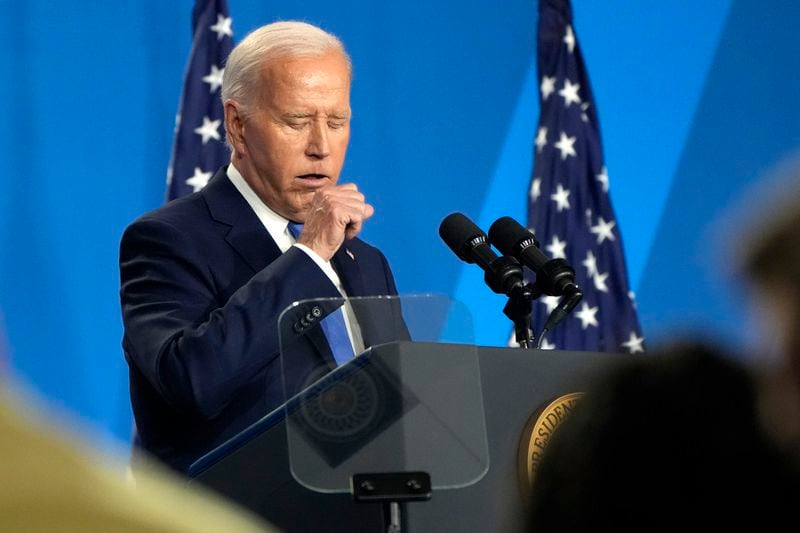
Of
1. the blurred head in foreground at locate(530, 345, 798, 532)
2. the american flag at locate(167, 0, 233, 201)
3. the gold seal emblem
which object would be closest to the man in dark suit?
the gold seal emblem

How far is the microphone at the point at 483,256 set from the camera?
268cm

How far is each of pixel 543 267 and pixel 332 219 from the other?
→ 2.01 feet

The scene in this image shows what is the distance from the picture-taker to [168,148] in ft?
18.5

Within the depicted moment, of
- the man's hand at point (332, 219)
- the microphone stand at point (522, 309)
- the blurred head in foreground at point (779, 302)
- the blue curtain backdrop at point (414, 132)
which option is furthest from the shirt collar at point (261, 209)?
the blurred head in foreground at point (779, 302)

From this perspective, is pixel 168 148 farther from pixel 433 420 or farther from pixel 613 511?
pixel 613 511

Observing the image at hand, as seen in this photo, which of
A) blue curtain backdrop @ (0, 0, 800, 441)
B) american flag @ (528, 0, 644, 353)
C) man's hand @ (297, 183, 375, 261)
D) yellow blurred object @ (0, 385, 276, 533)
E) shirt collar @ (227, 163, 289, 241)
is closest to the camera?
yellow blurred object @ (0, 385, 276, 533)

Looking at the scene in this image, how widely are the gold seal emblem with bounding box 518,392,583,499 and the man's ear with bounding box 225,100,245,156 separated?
1.64 m

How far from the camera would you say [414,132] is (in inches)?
243

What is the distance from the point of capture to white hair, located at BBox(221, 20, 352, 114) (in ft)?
11.8

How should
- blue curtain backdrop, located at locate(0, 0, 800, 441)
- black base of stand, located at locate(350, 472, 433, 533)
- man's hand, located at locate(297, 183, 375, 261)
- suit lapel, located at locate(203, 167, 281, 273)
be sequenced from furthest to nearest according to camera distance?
blue curtain backdrop, located at locate(0, 0, 800, 441)
suit lapel, located at locate(203, 167, 281, 273)
man's hand, located at locate(297, 183, 375, 261)
black base of stand, located at locate(350, 472, 433, 533)

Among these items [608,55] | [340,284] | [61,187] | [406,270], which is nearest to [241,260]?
[340,284]

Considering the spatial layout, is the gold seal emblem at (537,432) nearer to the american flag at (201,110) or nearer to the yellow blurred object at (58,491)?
the yellow blurred object at (58,491)

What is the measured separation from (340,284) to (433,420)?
1.28 m

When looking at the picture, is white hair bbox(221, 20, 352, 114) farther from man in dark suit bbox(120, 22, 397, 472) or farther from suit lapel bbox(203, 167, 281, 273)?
suit lapel bbox(203, 167, 281, 273)
